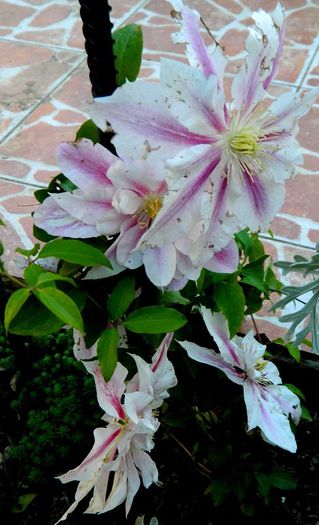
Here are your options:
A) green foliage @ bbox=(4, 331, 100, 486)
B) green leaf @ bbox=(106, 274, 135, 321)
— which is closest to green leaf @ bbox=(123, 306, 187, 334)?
green leaf @ bbox=(106, 274, 135, 321)

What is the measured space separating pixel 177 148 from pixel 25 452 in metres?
1.03

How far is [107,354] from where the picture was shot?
0.84 m

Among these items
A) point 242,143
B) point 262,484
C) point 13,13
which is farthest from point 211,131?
point 13,13

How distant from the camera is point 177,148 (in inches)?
25.2

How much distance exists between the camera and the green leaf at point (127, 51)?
2.84 feet

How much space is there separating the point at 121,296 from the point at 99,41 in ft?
1.05

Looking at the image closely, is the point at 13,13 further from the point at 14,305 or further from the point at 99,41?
the point at 14,305

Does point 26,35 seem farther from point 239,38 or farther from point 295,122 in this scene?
point 295,122

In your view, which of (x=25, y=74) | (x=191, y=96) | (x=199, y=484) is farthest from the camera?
(x=25, y=74)

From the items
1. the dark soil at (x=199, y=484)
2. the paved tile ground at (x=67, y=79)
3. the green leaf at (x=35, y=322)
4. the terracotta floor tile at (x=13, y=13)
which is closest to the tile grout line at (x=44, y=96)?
the paved tile ground at (x=67, y=79)

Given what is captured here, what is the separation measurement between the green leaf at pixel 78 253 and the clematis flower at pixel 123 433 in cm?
16

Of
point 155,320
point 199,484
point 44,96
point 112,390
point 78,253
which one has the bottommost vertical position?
point 44,96

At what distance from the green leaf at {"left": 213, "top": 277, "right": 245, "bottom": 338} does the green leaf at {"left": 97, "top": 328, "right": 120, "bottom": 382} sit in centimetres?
21

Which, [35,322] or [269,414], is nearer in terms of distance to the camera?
[35,322]
